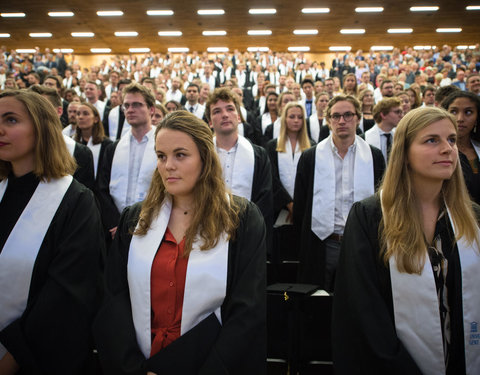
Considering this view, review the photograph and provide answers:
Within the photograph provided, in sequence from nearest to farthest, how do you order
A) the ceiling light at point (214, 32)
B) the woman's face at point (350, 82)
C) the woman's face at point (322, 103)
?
1. the woman's face at point (322, 103)
2. the woman's face at point (350, 82)
3. the ceiling light at point (214, 32)

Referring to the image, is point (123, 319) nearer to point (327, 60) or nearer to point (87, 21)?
point (87, 21)

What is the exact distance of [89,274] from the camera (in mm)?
2146

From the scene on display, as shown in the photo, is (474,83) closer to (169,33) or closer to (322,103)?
(322,103)

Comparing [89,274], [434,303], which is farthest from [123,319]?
[434,303]

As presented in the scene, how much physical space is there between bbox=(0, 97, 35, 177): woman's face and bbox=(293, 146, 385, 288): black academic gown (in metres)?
2.42

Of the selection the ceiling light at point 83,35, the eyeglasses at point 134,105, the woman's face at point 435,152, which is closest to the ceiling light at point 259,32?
the ceiling light at point 83,35

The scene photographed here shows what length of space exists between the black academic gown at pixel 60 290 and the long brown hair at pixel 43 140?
107 millimetres

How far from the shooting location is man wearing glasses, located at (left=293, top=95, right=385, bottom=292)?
3381mm

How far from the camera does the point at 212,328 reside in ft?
5.83

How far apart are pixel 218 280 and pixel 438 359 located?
1.13m

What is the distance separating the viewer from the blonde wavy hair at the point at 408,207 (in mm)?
1815

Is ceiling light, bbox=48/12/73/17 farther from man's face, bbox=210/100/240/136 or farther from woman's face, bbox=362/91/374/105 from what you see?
man's face, bbox=210/100/240/136

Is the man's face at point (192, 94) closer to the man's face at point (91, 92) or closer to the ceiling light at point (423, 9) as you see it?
the man's face at point (91, 92)

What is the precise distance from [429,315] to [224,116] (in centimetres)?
270
